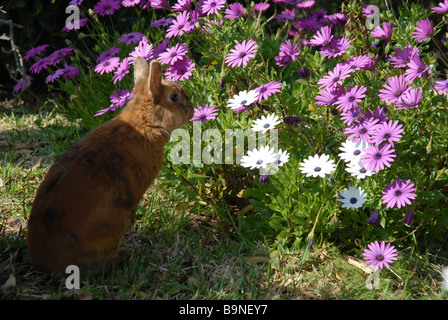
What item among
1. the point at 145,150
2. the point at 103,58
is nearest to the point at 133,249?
the point at 145,150

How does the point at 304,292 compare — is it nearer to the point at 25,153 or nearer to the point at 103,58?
the point at 103,58

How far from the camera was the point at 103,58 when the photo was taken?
4.34 m

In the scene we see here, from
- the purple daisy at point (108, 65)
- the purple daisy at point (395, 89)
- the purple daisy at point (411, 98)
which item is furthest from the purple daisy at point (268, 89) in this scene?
the purple daisy at point (108, 65)

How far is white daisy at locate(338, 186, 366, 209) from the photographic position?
9.95ft

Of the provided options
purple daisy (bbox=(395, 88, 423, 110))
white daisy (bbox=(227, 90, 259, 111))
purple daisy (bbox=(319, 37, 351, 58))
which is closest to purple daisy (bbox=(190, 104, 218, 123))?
white daisy (bbox=(227, 90, 259, 111))

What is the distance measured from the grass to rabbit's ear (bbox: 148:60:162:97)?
35.9 inches

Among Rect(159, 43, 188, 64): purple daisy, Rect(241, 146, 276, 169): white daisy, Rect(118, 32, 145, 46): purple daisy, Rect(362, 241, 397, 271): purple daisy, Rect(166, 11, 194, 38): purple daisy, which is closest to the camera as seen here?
Rect(362, 241, 397, 271): purple daisy

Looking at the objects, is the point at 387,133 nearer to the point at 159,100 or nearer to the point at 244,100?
the point at 244,100

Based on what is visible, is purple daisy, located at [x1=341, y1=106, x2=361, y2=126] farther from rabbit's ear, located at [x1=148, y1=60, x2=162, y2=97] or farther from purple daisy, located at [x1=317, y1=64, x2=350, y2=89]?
rabbit's ear, located at [x1=148, y1=60, x2=162, y2=97]

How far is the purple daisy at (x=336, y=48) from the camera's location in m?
3.45

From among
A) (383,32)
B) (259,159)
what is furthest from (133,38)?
(383,32)

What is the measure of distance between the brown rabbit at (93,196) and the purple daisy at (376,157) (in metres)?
1.29

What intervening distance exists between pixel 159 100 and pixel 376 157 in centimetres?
145
